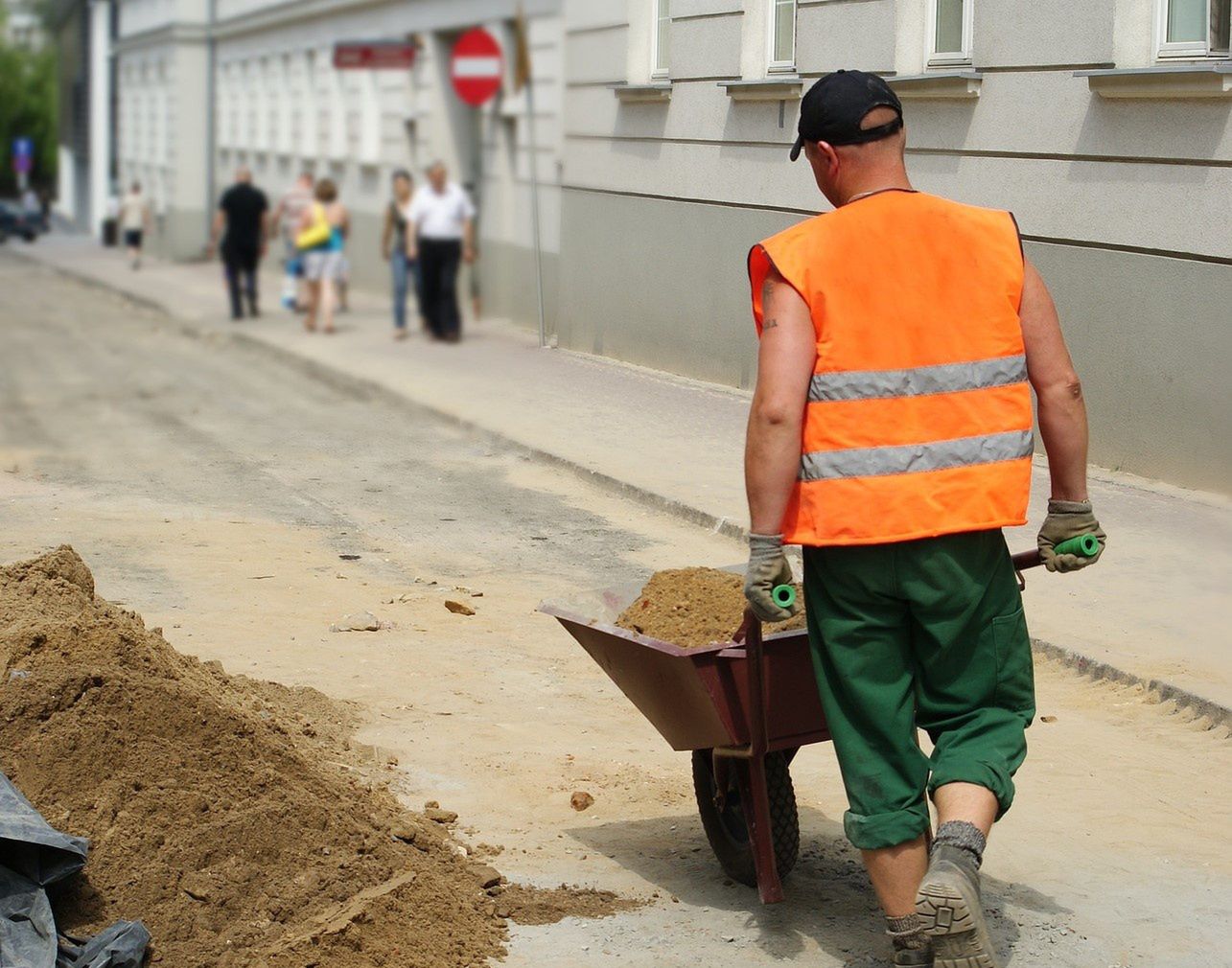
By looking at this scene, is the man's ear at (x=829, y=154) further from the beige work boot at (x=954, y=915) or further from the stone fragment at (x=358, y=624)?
the stone fragment at (x=358, y=624)

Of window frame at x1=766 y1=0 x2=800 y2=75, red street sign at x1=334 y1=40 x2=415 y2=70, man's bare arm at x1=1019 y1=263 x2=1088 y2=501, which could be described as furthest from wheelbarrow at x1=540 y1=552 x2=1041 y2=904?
red street sign at x1=334 y1=40 x2=415 y2=70

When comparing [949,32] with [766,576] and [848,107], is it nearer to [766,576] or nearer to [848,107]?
[848,107]

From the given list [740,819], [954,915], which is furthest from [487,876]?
[954,915]

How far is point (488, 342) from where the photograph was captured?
20.9 metres

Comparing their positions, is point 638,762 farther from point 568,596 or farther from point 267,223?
point 267,223

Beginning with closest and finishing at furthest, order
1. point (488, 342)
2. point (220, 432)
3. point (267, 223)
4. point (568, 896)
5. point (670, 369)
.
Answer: point (568, 896), point (220, 432), point (670, 369), point (488, 342), point (267, 223)

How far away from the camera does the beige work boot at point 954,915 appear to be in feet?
12.5

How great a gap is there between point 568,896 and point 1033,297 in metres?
1.84

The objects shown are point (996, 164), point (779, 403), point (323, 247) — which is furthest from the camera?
point (323, 247)

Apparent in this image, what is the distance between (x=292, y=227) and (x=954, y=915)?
23.5 meters

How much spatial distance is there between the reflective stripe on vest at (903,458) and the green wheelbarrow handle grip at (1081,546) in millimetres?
325

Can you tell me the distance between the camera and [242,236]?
25141 mm

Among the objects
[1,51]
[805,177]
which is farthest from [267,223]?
[1,51]

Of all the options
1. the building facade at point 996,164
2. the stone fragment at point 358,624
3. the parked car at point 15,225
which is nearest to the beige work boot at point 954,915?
the stone fragment at point 358,624
